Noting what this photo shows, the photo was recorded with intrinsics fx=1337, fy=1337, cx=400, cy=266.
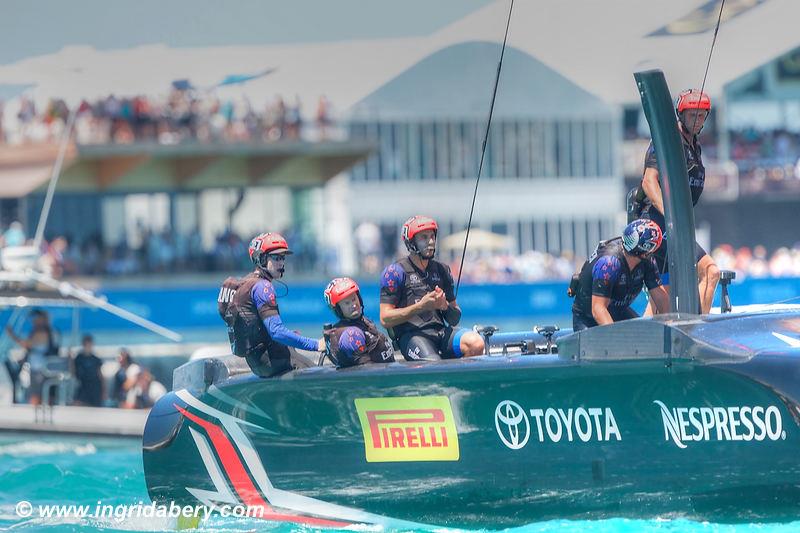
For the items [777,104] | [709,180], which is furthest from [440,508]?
[777,104]

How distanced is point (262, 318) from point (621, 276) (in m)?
2.11

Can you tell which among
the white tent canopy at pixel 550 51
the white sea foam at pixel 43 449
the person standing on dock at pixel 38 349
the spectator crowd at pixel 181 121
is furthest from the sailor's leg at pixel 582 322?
the spectator crowd at pixel 181 121

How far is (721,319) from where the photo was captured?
21.6ft

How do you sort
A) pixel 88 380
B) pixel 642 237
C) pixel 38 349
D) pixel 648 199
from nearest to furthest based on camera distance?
pixel 642 237
pixel 648 199
pixel 38 349
pixel 88 380

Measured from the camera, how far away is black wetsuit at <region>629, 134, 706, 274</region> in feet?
25.6

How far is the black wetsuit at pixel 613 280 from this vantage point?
25.0 feet

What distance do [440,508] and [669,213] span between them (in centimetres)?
199

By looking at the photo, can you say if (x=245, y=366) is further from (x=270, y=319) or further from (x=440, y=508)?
(x=440, y=508)

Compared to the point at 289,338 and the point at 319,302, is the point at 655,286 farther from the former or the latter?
the point at 319,302

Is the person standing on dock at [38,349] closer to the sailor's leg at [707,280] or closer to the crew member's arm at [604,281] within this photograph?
the crew member's arm at [604,281]

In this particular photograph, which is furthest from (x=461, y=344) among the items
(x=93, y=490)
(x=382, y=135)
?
(x=382, y=135)

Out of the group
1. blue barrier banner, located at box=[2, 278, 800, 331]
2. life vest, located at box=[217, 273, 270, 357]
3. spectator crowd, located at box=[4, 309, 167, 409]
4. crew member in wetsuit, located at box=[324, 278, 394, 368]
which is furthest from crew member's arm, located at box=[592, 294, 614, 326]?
blue barrier banner, located at box=[2, 278, 800, 331]

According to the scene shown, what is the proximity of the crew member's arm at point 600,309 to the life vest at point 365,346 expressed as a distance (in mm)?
1182
